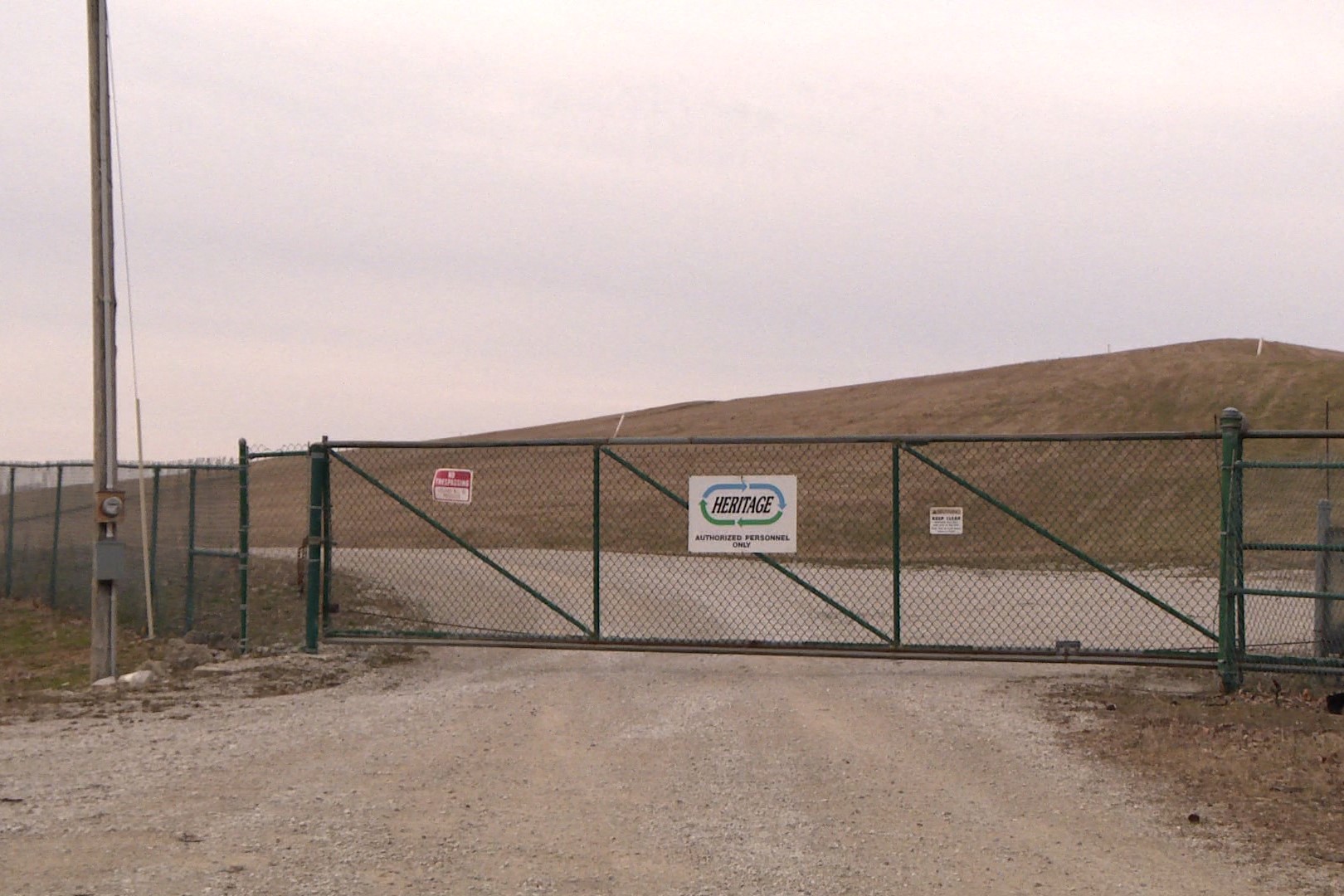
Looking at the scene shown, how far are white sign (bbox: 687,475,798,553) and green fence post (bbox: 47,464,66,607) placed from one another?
33.3 ft

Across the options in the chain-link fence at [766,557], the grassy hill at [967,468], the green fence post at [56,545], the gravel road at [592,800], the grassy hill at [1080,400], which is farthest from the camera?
the grassy hill at [1080,400]

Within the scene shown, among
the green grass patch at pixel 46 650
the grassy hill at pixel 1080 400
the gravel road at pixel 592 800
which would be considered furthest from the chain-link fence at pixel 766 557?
the grassy hill at pixel 1080 400

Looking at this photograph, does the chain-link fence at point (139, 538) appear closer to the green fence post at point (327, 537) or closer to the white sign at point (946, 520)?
the green fence post at point (327, 537)

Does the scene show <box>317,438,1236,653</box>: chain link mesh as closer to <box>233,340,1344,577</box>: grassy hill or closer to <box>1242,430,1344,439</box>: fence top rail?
<box>233,340,1344,577</box>: grassy hill

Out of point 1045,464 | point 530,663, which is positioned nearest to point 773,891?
point 530,663

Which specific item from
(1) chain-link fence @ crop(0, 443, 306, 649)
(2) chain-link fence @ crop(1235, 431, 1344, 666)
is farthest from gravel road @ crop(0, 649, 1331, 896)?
(1) chain-link fence @ crop(0, 443, 306, 649)

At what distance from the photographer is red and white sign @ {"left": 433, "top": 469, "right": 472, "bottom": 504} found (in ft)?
37.2

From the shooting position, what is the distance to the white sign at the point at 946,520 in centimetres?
1031

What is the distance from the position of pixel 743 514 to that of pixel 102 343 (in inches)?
227

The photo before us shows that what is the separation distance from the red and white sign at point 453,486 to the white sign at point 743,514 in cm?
205

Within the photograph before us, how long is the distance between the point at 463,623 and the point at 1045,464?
24071 millimetres

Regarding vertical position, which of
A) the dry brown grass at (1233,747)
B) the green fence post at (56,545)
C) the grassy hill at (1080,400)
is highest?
the grassy hill at (1080,400)

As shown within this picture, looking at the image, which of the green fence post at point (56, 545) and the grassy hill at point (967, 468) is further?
the grassy hill at point (967, 468)

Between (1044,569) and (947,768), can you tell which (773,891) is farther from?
(1044,569)
